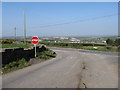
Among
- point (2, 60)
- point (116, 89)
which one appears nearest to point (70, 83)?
point (116, 89)

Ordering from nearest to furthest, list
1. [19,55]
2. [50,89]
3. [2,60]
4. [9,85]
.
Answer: [50,89] < [9,85] < [2,60] < [19,55]

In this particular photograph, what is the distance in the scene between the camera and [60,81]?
7.46 meters

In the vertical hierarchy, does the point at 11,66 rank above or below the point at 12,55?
below

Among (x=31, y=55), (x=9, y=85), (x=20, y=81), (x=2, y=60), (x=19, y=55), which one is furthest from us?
(x=31, y=55)

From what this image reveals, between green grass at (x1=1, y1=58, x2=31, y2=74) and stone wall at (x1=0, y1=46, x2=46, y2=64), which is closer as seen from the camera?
green grass at (x1=1, y1=58, x2=31, y2=74)

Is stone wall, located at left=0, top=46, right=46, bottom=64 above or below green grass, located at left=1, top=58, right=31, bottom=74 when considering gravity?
above

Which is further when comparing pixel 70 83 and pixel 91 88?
pixel 70 83

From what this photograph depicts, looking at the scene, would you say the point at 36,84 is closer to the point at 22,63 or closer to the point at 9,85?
the point at 9,85

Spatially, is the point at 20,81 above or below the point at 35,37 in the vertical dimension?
below

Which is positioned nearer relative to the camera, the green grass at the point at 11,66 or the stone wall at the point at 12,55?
the green grass at the point at 11,66

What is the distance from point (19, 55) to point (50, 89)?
8682 millimetres

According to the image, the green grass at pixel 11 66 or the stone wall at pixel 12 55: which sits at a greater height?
the stone wall at pixel 12 55

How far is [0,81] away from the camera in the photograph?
294 inches

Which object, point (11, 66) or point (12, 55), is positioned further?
point (12, 55)
